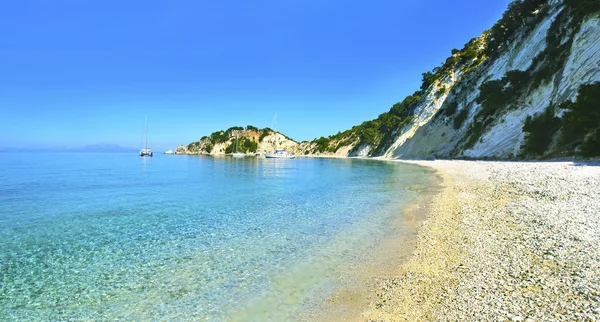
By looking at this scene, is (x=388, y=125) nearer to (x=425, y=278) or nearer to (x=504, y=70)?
(x=504, y=70)

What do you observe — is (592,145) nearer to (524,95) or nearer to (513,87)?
(524,95)

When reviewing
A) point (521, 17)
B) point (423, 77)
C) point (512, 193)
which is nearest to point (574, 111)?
point (512, 193)

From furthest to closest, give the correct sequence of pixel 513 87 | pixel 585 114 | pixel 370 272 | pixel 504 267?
pixel 513 87
pixel 585 114
pixel 370 272
pixel 504 267

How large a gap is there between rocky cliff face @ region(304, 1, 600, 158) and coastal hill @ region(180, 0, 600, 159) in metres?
0.11

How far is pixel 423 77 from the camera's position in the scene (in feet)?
321

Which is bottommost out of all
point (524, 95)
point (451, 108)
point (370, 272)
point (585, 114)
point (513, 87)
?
point (370, 272)

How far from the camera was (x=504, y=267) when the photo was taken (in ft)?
24.2

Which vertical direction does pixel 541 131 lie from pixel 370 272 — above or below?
above

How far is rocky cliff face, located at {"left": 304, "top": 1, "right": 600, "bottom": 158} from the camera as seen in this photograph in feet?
103

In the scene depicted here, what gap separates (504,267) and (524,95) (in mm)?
42282

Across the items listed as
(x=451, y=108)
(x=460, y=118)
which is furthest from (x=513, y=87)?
(x=451, y=108)

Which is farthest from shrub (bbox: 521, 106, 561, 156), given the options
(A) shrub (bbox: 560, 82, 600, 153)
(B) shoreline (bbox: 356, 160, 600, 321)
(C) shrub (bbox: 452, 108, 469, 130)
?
(C) shrub (bbox: 452, 108, 469, 130)

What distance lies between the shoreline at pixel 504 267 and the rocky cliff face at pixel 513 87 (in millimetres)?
24871

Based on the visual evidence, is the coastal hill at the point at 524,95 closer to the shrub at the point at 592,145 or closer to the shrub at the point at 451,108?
the shrub at the point at 592,145
